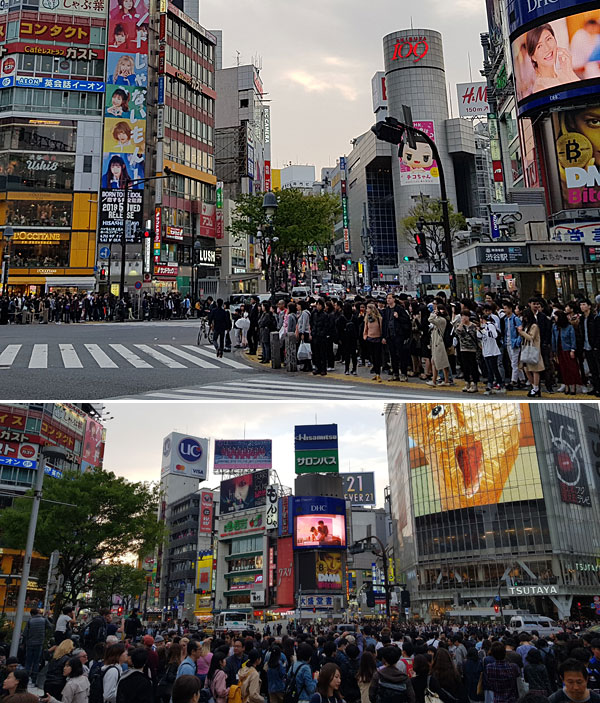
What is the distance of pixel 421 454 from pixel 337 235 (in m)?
97.1

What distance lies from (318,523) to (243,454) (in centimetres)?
2469

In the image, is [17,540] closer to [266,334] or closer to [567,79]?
[266,334]

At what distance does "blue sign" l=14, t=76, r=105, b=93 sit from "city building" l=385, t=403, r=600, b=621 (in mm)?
47487

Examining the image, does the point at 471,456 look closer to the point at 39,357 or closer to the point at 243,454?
the point at 243,454

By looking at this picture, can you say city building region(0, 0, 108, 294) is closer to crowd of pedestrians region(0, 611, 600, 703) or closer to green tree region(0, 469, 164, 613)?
green tree region(0, 469, 164, 613)

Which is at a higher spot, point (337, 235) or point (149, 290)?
point (337, 235)

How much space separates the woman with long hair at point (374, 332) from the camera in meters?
15.7

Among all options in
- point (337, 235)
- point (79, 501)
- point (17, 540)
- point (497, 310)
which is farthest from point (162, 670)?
point (337, 235)

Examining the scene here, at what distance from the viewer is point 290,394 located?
13898 mm

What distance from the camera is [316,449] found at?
256 feet

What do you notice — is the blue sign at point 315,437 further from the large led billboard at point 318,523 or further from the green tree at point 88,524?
the green tree at point 88,524

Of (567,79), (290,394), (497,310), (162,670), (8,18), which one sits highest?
(8,18)

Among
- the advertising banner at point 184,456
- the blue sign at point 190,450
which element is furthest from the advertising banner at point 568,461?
the blue sign at point 190,450

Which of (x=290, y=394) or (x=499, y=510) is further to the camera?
(x=499, y=510)
